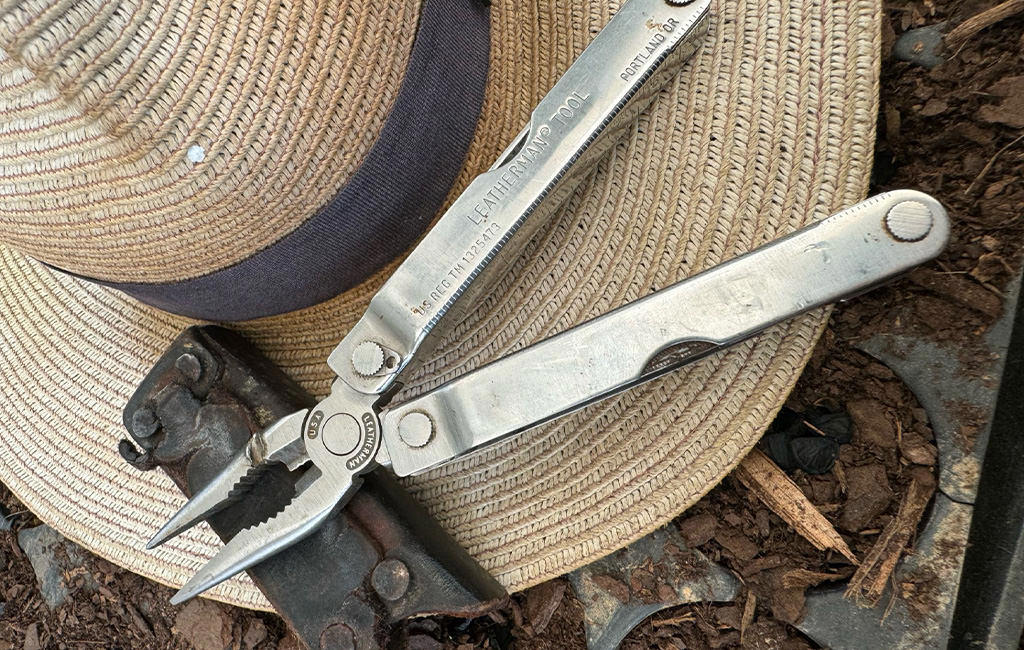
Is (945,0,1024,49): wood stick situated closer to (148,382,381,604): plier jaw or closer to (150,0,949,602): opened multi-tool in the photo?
(150,0,949,602): opened multi-tool

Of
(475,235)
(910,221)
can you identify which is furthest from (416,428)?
(910,221)

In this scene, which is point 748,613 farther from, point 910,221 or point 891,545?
point 910,221

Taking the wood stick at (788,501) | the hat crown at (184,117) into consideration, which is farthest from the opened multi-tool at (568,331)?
the wood stick at (788,501)

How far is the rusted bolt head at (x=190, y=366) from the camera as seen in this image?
0.71 metres

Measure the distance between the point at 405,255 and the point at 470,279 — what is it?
11cm

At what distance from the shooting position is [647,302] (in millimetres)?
542

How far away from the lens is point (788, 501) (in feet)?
2.33

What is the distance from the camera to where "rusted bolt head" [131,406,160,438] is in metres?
0.71

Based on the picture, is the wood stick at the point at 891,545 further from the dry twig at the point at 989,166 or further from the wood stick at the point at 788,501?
the dry twig at the point at 989,166

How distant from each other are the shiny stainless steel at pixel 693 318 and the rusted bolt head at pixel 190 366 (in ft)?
0.91

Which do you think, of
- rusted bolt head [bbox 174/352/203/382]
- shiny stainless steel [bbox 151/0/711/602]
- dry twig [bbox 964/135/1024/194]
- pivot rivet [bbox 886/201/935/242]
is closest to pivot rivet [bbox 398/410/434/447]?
shiny stainless steel [bbox 151/0/711/602]

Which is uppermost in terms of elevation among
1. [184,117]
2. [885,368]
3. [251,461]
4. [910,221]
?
[184,117]

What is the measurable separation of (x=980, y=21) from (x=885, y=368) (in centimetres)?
32

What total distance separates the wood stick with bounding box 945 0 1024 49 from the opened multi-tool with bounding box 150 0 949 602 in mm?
236
